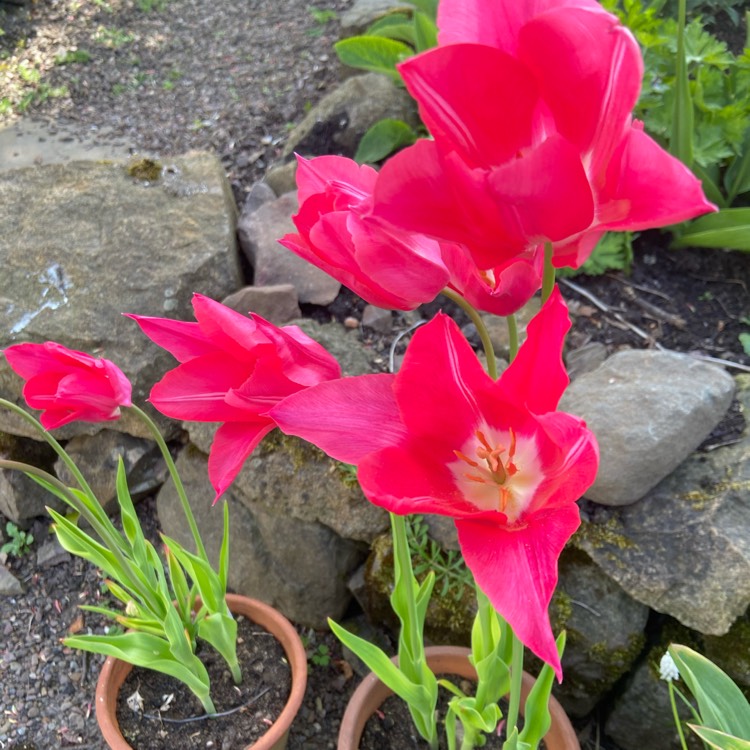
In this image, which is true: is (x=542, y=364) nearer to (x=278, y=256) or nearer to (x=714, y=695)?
(x=714, y=695)

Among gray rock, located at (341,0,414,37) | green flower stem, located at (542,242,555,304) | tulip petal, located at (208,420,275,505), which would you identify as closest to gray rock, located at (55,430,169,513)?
tulip petal, located at (208,420,275,505)

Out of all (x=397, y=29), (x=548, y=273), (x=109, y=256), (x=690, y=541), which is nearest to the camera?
(x=548, y=273)

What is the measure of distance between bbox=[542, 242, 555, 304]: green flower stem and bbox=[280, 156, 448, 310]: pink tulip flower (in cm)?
8

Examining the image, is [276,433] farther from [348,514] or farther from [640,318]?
[640,318]

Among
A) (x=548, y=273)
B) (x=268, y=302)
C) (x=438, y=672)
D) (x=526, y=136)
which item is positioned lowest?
(x=438, y=672)

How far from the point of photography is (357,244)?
0.57 m

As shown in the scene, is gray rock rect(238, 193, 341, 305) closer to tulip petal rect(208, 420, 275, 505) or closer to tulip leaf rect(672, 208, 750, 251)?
tulip leaf rect(672, 208, 750, 251)

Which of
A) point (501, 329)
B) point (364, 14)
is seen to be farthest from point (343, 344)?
point (364, 14)

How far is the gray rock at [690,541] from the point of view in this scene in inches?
56.2

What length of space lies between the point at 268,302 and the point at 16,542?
113 cm

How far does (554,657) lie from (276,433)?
1372mm

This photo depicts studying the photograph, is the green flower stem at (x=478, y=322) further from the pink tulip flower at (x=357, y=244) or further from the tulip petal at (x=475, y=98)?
the tulip petal at (x=475, y=98)

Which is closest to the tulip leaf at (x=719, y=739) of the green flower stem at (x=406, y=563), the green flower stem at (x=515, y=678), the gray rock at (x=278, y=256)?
the green flower stem at (x=515, y=678)

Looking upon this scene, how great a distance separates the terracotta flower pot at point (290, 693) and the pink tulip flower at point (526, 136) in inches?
49.8
